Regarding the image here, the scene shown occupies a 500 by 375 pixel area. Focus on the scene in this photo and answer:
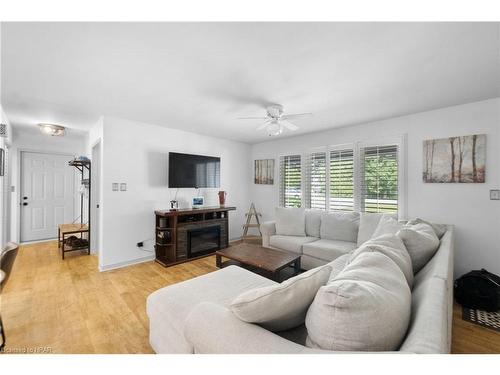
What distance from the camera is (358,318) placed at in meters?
0.74

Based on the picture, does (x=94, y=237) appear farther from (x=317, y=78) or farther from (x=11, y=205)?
(x=317, y=78)

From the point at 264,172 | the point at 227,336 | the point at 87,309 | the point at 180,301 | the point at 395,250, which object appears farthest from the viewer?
the point at 264,172

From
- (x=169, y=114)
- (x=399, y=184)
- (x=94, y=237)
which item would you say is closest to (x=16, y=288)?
(x=94, y=237)

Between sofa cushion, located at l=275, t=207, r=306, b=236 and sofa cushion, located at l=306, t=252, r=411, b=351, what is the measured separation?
2841 millimetres

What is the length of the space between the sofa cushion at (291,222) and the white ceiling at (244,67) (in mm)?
1696

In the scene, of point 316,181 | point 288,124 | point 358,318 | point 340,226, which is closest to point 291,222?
point 340,226

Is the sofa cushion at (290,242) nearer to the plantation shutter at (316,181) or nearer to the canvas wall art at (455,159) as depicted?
the plantation shutter at (316,181)

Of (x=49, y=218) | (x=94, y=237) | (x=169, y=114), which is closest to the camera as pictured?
(x=169, y=114)

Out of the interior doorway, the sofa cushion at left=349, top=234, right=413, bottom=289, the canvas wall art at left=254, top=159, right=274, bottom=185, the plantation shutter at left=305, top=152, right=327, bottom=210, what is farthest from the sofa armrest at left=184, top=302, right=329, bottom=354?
the canvas wall art at left=254, top=159, right=274, bottom=185

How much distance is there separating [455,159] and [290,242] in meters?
2.41

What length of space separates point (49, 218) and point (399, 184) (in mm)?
6886

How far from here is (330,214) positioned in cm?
361

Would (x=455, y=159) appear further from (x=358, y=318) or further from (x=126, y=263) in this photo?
(x=126, y=263)
